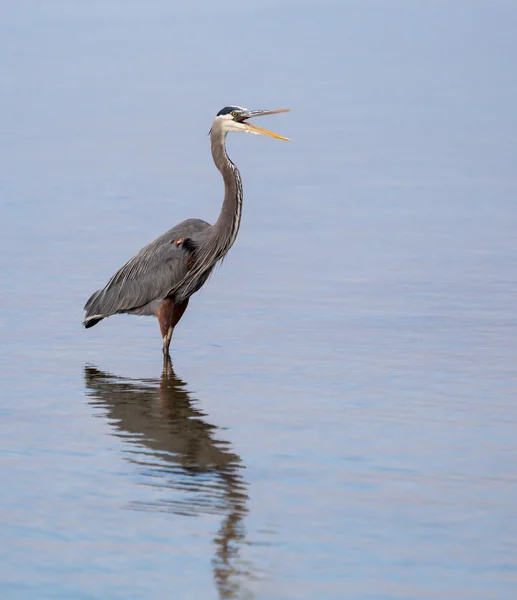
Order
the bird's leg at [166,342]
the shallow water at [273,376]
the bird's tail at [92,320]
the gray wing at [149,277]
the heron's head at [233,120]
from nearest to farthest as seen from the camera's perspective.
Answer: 1. the shallow water at [273,376]
2. the bird's leg at [166,342]
3. the heron's head at [233,120]
4. the gray wing at [149,277]
5. the bird's tail at [92,320]

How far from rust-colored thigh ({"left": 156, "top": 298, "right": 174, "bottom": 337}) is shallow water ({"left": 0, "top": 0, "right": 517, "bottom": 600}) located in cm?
26

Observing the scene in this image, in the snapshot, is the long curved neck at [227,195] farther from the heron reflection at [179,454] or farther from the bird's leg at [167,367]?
the heron reflection at [179,454]

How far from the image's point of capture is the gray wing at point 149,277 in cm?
1084

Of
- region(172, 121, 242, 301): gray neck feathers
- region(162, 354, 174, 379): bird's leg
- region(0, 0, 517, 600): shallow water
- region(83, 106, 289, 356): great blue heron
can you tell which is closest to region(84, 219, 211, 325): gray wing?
region(83, 106, 289, 356): great blue heron

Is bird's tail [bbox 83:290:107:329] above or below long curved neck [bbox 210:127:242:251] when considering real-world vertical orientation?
below

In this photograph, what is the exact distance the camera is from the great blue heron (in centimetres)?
1077

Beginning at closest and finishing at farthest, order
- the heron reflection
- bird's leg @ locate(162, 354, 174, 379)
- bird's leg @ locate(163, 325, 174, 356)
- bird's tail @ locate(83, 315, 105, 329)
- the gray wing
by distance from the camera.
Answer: the heron reflection → bird's leg @ locate(162, 354, 174, 379) → bird's leg @ locate(163, 325, 174, 356) → the gray wing → bird's tail @ locate(83, 315, 105, 329)

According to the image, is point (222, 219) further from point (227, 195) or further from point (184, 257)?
A: point (184, 257)

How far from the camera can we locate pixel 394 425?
28.7 feet

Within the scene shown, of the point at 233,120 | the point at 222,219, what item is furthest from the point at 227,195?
the point at 233,120

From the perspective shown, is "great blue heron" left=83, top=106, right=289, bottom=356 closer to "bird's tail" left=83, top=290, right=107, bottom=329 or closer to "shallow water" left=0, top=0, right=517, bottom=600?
"bird's tail" left=83, top=290, right=107, bottom=329

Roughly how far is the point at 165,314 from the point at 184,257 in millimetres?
445

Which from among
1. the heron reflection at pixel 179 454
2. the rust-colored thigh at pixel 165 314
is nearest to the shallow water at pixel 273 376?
the heron reflection at pixel 179 454

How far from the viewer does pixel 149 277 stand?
10.9 metres
